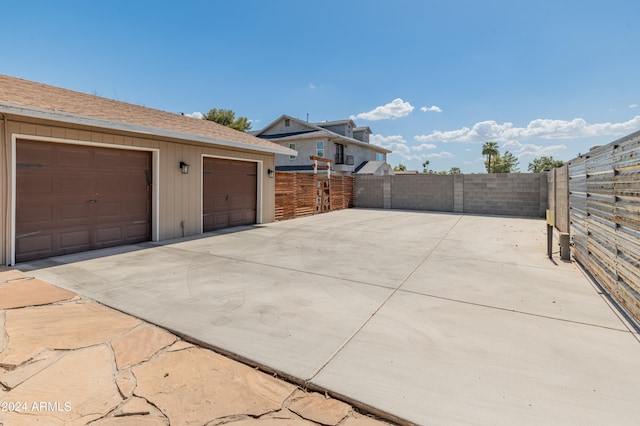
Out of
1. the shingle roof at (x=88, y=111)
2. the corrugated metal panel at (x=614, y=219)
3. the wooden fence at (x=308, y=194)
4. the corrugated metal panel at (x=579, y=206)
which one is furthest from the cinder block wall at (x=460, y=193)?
the shingle roof at (x=88, y=111)

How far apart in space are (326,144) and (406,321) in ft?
63.3

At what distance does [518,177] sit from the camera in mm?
13719

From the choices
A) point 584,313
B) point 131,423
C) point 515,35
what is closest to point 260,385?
point 131,423

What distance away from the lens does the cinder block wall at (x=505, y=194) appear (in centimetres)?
1345

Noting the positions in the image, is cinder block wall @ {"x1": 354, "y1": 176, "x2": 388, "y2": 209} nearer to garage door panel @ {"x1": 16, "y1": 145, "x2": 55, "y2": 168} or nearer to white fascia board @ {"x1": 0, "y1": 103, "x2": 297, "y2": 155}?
white fascia board @ {"x1": 0, "y1": 103, "x2": 297, "y2": 155}

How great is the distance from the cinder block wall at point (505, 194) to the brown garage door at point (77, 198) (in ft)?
45.3

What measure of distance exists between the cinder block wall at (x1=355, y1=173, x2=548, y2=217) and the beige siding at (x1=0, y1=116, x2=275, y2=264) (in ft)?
30.3

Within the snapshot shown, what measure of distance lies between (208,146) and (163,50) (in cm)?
804

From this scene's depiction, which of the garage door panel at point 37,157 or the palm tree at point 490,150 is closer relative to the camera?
the garage door panel at point 37,157

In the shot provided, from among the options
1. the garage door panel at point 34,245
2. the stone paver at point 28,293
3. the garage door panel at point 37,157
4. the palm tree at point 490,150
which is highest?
the palm tree at point 490,150

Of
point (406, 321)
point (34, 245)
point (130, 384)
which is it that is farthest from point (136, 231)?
point (406, 321)

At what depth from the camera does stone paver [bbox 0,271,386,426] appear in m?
1.78

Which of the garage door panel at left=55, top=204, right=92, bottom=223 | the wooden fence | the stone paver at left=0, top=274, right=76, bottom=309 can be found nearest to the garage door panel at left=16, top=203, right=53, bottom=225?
the garage door panel at left=55, top=204, right=92, bottom=223

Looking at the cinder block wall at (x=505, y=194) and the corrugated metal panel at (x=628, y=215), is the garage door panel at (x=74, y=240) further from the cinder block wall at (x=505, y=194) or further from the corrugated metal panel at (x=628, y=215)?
the cinder block wall at (x=505, y=194)
